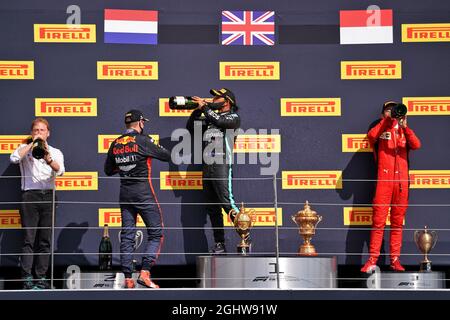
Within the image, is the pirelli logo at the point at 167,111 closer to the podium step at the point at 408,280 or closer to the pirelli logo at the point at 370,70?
the pirelli logo at the point at 370,70

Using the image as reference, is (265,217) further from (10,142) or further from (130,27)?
(10,142)

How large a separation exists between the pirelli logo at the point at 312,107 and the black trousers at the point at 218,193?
0.75m

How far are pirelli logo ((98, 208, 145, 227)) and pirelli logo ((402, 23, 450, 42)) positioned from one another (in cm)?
231

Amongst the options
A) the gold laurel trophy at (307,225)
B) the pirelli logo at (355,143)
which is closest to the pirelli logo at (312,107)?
the pirelli logo at (355,143)

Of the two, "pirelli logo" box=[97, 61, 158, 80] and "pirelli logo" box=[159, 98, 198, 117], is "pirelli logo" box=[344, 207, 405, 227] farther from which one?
"pirelli logo" box=[97, 61, 158, 80]

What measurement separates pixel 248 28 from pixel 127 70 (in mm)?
919

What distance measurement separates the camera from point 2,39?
662 centimetres

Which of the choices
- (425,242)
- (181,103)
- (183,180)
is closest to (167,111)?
(181,103)

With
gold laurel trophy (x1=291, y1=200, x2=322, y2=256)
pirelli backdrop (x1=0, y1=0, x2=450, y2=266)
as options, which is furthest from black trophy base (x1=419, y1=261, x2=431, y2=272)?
gold laurel trophy (x1=291, y1=200, x2=322, y2=256)

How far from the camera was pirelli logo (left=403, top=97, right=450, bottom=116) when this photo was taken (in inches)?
265

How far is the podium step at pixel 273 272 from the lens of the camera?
5473 mm

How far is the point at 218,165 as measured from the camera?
624 centimetres
